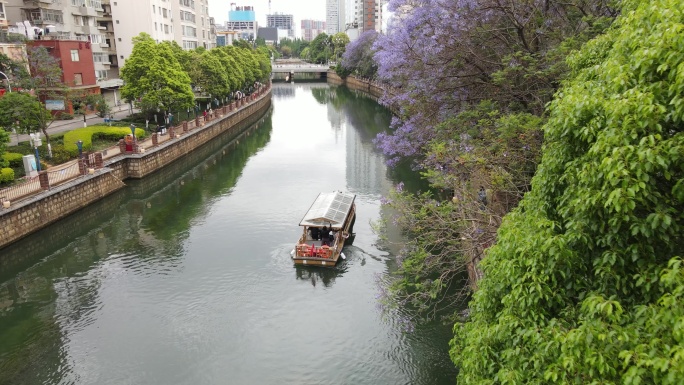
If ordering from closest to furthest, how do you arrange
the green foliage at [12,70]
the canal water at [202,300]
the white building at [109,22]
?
the canal water at [202,300]
the green foliage at [12,70]
the white building at [109,22]

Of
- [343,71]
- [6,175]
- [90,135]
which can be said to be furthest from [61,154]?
[343,71]

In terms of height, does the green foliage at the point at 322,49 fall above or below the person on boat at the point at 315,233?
above

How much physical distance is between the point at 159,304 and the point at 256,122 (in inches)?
1756

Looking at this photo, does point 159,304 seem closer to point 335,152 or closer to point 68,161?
point 68,161

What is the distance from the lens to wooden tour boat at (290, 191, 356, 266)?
19766 millimetres

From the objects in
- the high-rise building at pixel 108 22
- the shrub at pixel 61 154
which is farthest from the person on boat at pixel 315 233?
the high-rise building at pixel 108 22

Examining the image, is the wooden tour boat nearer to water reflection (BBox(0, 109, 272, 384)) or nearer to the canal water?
the canal water

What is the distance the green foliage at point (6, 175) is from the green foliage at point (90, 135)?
18.5ft

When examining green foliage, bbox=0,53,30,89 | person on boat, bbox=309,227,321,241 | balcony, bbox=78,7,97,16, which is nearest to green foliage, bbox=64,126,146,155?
green foliage, bbox=0,53,30,89

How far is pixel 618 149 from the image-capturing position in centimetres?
530

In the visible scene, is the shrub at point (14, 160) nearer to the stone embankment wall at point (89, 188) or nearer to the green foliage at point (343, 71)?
the stone embankment wall at point (89, 188)

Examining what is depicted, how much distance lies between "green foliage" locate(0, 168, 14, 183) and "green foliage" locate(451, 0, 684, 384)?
80.5 ft

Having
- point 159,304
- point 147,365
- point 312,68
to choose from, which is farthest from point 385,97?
point 312,68

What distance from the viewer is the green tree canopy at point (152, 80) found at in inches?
1483
